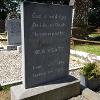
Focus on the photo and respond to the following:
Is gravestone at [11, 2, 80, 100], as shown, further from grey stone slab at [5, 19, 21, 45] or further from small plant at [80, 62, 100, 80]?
grey stone slab at [5, 19, 21, 45]

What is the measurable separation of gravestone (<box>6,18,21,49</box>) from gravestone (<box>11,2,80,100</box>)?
23.3 ft

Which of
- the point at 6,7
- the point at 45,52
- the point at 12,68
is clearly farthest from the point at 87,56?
the point at 6,7

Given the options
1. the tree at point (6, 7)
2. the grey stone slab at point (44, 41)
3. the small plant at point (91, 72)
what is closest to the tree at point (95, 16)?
the tree at point (6, 7)

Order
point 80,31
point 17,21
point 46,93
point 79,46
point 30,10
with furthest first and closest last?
1. point 80,31
2. point 17,21
3. point 79,46
4. point 46,93
5. point 30,10

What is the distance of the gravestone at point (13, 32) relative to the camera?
11.3 meters

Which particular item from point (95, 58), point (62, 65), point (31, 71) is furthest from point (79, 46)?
point (31, 71)

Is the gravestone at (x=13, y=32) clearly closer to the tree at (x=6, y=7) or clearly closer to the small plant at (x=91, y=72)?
the small plant at (x=91, y=72)

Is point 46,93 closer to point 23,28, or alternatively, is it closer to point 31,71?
point 31,71

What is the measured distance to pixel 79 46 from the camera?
1065cm

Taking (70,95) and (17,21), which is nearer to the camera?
(70,95)

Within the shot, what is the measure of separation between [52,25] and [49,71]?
997mm

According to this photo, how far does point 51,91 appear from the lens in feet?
13.7

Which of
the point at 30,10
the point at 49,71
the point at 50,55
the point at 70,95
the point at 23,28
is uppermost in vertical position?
the point at 30,10

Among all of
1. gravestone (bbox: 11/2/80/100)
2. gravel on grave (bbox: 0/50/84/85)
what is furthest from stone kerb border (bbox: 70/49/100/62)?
gravestone (bbox: 11/2/80/100)
